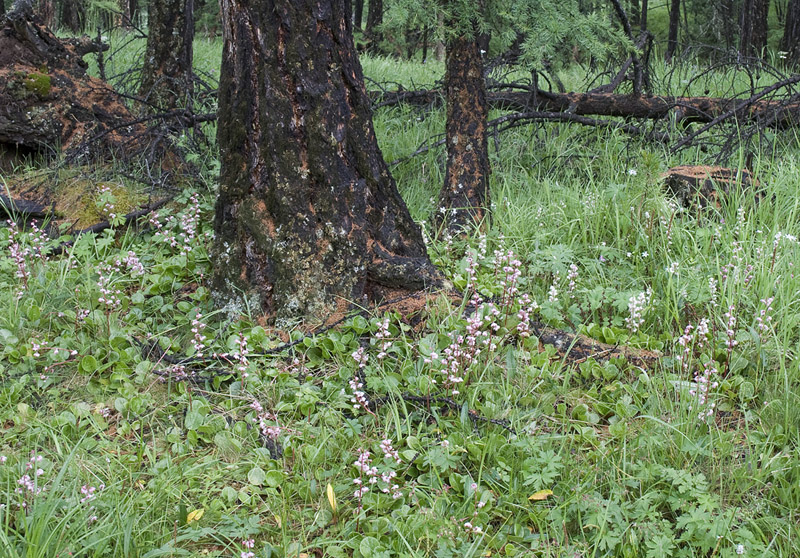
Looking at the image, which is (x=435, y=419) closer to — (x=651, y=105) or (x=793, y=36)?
(x=651, y=105)

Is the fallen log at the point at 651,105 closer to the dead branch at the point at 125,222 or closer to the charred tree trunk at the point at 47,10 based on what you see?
the dead branch at the point at 125,222

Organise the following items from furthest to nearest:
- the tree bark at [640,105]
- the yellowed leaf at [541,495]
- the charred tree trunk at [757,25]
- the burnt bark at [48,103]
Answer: the charred tree trunk at [757,25] < the tree bark at [640,105] < the burnt bark at [48,103] < the yellowed leaf at [541,495]

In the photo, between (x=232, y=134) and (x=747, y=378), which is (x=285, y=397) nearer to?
(x=232, y=134)

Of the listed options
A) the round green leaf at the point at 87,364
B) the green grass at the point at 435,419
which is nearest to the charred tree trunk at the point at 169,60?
the green grass at the point at 435,419

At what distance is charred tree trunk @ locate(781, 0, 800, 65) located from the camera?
11.5 m

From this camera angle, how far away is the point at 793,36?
1200 cm

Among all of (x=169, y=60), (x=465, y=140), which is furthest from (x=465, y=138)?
(x=169, y=60)

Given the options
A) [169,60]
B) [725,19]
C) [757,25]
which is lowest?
[169,60]

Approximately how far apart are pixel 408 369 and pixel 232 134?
1.60 metres

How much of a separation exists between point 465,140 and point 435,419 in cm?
251

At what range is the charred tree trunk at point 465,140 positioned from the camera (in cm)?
452

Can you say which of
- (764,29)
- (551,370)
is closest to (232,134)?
(551,370)

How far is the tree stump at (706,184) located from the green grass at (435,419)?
27 cm

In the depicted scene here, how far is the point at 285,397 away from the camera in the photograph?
9.63ft
